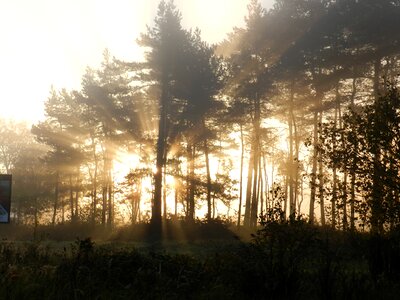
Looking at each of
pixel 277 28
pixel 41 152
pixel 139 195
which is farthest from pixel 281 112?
pixel 41 152

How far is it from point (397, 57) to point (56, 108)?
31876 millimetres

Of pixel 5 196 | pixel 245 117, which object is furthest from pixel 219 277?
pixel 245 117

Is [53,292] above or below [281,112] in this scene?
below

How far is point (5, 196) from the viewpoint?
936 cm

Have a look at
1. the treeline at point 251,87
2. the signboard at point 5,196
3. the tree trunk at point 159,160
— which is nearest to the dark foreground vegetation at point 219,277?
the signboard at point 5,196

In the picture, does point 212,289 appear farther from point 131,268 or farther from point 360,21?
point 360,21

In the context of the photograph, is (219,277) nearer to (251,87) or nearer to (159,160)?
(159,160)

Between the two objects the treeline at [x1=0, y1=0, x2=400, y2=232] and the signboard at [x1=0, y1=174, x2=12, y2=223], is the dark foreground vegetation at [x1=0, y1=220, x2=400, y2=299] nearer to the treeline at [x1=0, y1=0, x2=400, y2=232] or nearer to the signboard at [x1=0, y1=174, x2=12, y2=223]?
the signboard at [x1=0, y1=174, x2=12, y2=223]

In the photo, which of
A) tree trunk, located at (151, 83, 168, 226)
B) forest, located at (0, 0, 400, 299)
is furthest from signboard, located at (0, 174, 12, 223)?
tree trunk, located at (151, 83, 168, 226)

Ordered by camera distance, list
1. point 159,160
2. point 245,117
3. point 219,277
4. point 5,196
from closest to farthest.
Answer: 1. point 219,277
2. point 5,196
3. point 159,160
4. point 245,117

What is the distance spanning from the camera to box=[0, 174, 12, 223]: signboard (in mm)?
9289

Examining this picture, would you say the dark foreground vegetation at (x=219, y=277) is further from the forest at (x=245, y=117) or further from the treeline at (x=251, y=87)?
the treeline at (x=251, y=87)

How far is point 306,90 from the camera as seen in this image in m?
29.8

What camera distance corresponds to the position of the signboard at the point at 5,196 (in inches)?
366
